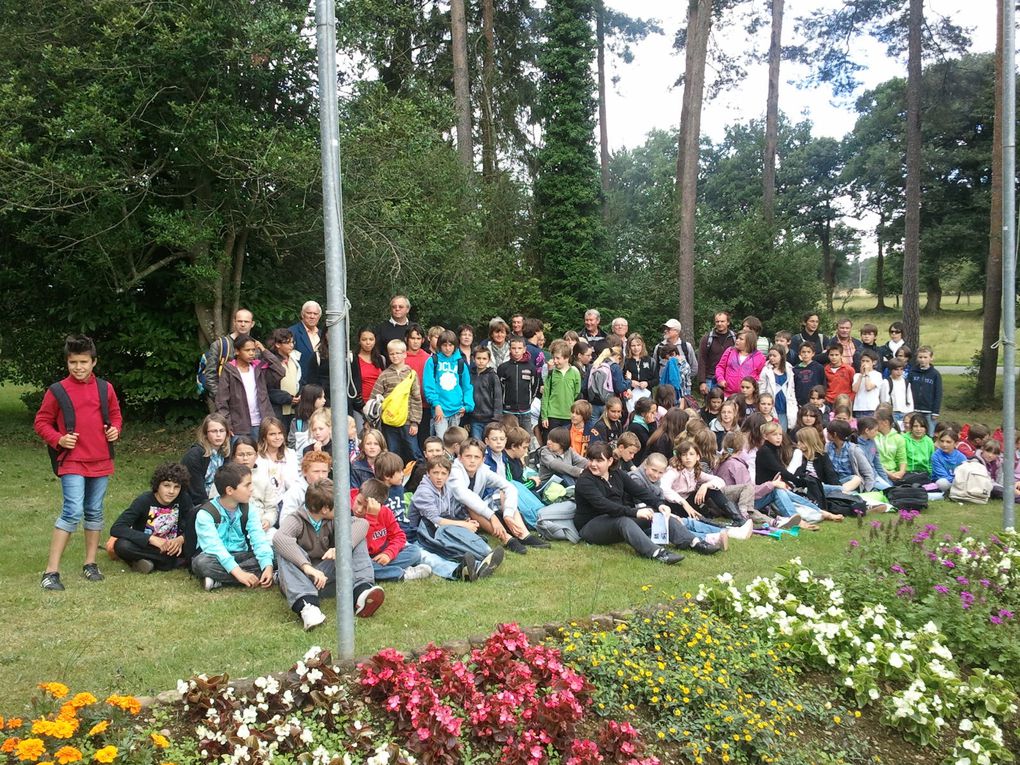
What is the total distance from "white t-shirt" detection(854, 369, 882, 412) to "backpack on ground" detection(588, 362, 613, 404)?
131 inches

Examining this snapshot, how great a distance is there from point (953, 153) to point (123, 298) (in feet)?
84.6

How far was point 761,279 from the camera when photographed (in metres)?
20.9

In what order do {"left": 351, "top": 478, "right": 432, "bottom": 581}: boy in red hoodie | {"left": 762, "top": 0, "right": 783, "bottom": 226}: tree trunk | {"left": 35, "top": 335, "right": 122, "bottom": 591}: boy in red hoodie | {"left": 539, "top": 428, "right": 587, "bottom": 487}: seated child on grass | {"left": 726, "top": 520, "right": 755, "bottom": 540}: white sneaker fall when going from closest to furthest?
{"left": 35, "top": 335, "right": 122, "bottom": 591}: boy in red hoodie
{"left": 351, "top": 478, "right": 432, "bottom": 581}: boy in red hoodie
{"left": 726, "top": 520, "right": 755, "bottom": 540}: white sneaker
{"left": 539, "top": 428, "right": 587, "bottom": 487}: seated child on grass
{"left": 762, "top": 0, "right": 783, "bottom": 226}: tree trunk

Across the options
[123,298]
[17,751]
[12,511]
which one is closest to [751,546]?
[17,751]

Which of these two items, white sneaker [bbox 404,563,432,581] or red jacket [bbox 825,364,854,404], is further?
red jacket [bbox 825,364,854,404]

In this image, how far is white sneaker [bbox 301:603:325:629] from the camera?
15.6 feet

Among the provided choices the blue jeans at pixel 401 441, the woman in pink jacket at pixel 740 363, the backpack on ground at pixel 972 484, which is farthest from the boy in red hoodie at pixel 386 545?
the backpack on ground at pixel 972 484

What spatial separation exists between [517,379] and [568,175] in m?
12.1

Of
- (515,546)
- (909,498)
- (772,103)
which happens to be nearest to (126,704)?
(515,546)

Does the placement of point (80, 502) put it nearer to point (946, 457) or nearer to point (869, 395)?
point (869, 395)

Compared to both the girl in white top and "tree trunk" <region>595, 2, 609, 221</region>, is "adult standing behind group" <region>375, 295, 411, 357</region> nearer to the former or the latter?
the girl in white top

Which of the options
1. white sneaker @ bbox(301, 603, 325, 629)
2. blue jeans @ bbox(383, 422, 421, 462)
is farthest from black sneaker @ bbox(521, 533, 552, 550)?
white sneaker @ bbox(301, 603, 325, 629)

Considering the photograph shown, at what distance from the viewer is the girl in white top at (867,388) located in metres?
10.2

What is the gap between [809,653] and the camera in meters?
4.75
